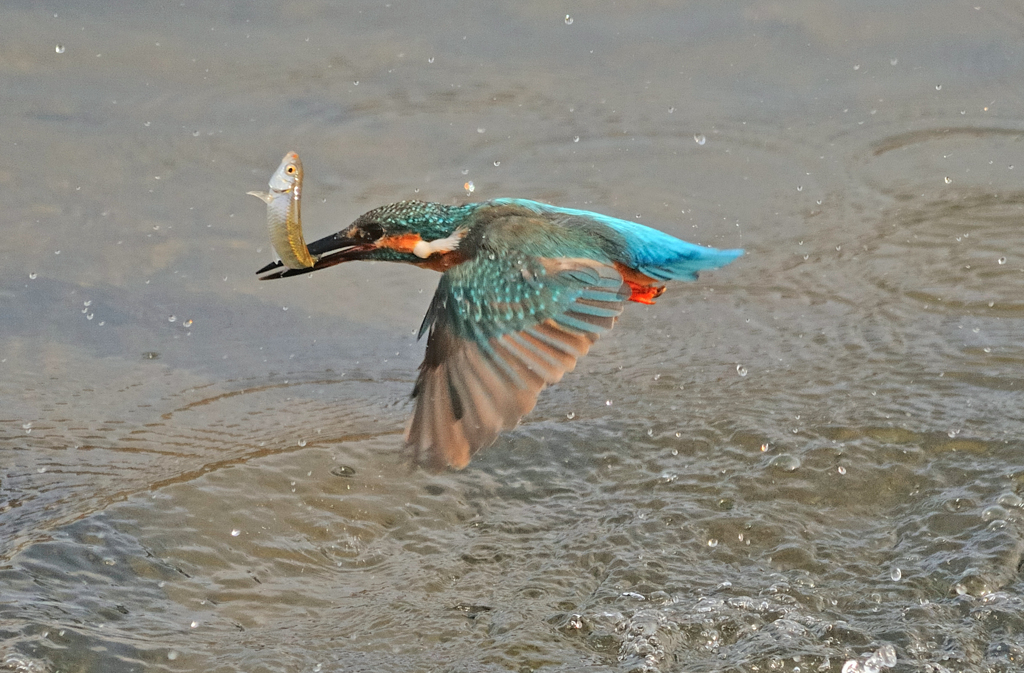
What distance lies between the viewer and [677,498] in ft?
12.2

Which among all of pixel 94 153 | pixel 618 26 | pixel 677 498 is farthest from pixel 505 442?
pixel 618 26

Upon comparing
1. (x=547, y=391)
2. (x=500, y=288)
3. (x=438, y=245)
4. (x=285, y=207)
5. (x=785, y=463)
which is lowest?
(x=785, y=463)

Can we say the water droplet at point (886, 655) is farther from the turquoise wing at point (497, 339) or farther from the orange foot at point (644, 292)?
the orange foot at point (644, 292)

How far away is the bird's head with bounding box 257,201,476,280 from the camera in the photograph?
150 inches

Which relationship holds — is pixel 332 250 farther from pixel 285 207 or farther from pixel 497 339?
pixel 497 339

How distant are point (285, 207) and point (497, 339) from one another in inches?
28.2

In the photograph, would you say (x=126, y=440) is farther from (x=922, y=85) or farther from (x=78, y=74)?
(x=922, y=85)

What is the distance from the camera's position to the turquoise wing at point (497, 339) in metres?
3.09

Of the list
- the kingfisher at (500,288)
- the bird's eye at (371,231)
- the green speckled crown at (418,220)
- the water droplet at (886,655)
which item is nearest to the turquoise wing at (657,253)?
the kingfisher at (500,288)

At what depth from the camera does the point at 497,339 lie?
10.9 ft

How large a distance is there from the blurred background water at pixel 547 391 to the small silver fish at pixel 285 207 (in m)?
0.80

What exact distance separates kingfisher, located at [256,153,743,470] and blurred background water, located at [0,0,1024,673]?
1.75ft

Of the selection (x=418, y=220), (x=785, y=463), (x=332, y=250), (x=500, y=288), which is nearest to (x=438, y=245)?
(x=418, y=220)

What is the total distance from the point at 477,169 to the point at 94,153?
173 cm
